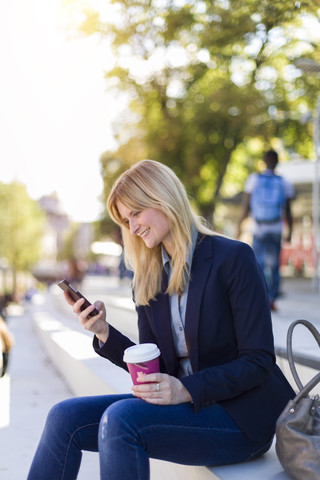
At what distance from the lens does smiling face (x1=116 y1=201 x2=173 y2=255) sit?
2.26 m

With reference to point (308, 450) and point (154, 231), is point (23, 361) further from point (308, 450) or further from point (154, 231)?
point (308, 450)

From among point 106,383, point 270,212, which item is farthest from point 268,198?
point 106,383

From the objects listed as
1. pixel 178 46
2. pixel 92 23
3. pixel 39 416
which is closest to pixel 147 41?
pixel 178 46

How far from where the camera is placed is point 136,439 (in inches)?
76.2

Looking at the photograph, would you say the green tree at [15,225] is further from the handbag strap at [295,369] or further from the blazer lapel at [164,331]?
the handbag strap at [295,369]

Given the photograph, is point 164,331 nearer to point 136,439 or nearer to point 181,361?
point 181,361

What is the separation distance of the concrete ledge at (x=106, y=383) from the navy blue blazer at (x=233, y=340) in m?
0.13

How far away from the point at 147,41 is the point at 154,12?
3.13 m

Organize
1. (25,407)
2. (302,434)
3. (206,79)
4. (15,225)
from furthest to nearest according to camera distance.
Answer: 1. (15,225)
2. (206,79)
3. (25,407)
4. (302,434)

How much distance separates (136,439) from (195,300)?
52cm

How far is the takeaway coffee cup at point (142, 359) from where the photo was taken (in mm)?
1975

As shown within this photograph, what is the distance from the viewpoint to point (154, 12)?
745 cm

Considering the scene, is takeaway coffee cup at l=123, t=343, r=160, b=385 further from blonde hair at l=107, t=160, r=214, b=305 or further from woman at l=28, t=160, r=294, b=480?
blonde hair at l=107, t=160, r=214, b=305

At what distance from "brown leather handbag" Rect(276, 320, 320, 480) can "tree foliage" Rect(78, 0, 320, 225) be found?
2510 millimetres
